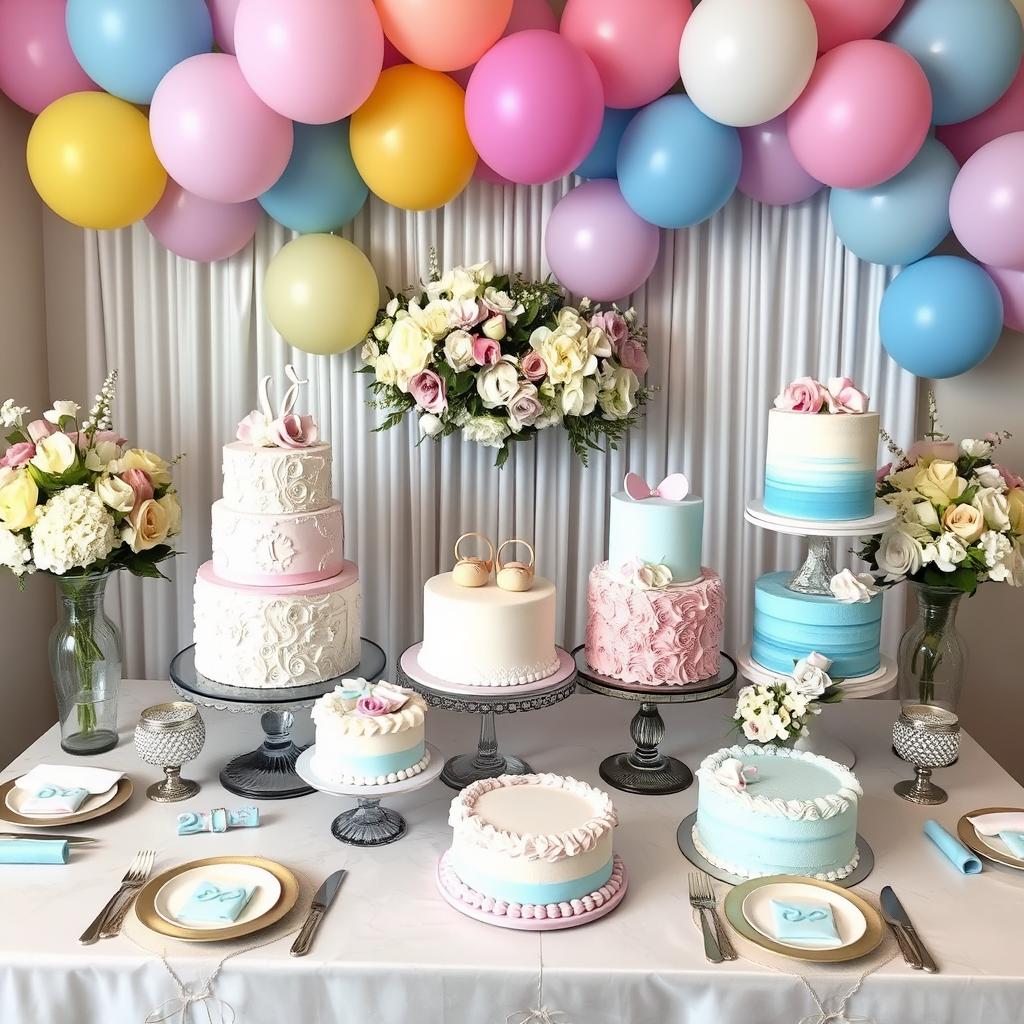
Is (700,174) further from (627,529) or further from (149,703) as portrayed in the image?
(149,703)

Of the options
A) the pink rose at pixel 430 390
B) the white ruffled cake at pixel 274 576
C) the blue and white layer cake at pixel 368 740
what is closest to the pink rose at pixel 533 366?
the pink rose at pixel 430 390

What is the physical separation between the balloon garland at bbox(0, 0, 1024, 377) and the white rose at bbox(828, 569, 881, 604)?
0.56 metres

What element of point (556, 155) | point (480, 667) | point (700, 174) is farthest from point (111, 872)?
point (700, 174)

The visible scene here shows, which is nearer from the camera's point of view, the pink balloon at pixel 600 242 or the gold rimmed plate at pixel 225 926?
the gold rimmed plate at pixel 225 926

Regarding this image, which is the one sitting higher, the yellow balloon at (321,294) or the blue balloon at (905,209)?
the blue balloon at (905,209)

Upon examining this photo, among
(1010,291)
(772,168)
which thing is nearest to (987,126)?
(1010,291)

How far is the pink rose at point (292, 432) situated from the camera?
83.3 inches

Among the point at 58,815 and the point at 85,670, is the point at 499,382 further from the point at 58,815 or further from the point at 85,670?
the point at 58,815

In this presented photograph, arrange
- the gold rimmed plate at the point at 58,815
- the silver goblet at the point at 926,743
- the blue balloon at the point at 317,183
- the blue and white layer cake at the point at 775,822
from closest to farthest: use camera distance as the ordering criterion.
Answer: the blue and white layer cake at the point at 775,822 < the gold rimmed plate at the point at 58,815 < the silver goblet at the point at 926,743 < the blue balloon at the point at 317,183

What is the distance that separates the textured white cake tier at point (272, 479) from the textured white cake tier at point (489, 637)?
33cm

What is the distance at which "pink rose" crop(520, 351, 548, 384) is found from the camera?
7.36ft

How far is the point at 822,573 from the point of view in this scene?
7.05 ft

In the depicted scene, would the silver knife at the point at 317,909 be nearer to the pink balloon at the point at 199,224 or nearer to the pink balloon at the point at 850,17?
the pink balloon at the point at 199,224

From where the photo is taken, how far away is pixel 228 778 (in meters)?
2.11
